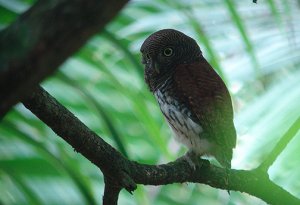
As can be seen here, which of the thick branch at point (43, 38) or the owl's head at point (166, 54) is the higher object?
the owl's head at point (166, 54)

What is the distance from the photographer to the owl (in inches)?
62.2

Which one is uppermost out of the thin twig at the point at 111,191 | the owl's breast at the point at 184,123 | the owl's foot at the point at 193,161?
the owl's breast at the point at 184,123

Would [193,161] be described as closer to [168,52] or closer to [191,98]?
[191,98]

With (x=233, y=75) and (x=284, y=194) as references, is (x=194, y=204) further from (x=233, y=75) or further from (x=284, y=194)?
(x=284, y=194)

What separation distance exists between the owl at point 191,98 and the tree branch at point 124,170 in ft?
0.30

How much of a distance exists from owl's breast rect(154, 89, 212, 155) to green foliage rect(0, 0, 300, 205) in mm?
59

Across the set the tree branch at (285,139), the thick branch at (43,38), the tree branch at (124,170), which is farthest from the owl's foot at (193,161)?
the thick branch at (43,38)

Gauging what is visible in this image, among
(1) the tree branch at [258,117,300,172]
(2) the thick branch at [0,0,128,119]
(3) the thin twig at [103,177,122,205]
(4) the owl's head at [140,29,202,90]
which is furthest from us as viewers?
(4) the owl's head at [140,29,202,90]

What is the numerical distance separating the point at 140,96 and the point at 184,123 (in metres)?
0.45

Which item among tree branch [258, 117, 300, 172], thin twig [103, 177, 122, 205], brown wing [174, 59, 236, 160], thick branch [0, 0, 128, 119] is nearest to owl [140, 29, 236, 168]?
brown wing [174, 59, 236, 160]

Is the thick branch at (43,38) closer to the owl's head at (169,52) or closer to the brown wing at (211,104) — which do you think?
the brown wing at (211,104)

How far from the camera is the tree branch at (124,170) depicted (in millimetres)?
950

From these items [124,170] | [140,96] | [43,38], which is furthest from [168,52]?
[43,38]

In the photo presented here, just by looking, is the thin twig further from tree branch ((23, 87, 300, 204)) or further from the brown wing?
the brown wing
